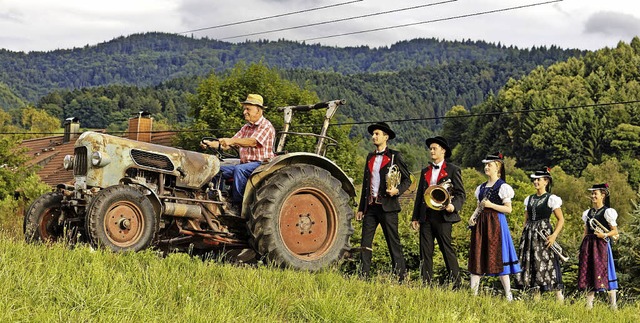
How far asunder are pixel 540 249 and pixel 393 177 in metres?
1.96

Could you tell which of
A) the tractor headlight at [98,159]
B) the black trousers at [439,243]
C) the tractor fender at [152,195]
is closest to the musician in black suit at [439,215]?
the black trousers at [439,243]

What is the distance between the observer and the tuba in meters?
8.38

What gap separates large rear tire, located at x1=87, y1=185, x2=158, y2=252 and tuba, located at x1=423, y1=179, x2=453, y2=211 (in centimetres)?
292

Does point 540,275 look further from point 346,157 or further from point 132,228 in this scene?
point 346,157

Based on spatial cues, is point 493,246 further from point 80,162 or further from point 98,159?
point 80,162

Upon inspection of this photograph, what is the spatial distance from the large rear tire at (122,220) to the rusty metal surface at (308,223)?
58.4 inches

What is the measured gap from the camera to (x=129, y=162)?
814cm

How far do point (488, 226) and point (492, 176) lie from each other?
577 mm

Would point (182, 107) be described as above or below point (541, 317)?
above

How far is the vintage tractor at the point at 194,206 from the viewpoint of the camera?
25.2 ft

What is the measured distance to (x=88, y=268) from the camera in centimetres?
563

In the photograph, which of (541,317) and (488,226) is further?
(488,226)

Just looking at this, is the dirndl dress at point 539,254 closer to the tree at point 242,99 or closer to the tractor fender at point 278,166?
the tractor fender at point 278,166

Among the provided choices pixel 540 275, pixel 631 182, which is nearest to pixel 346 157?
pixel 540 275
